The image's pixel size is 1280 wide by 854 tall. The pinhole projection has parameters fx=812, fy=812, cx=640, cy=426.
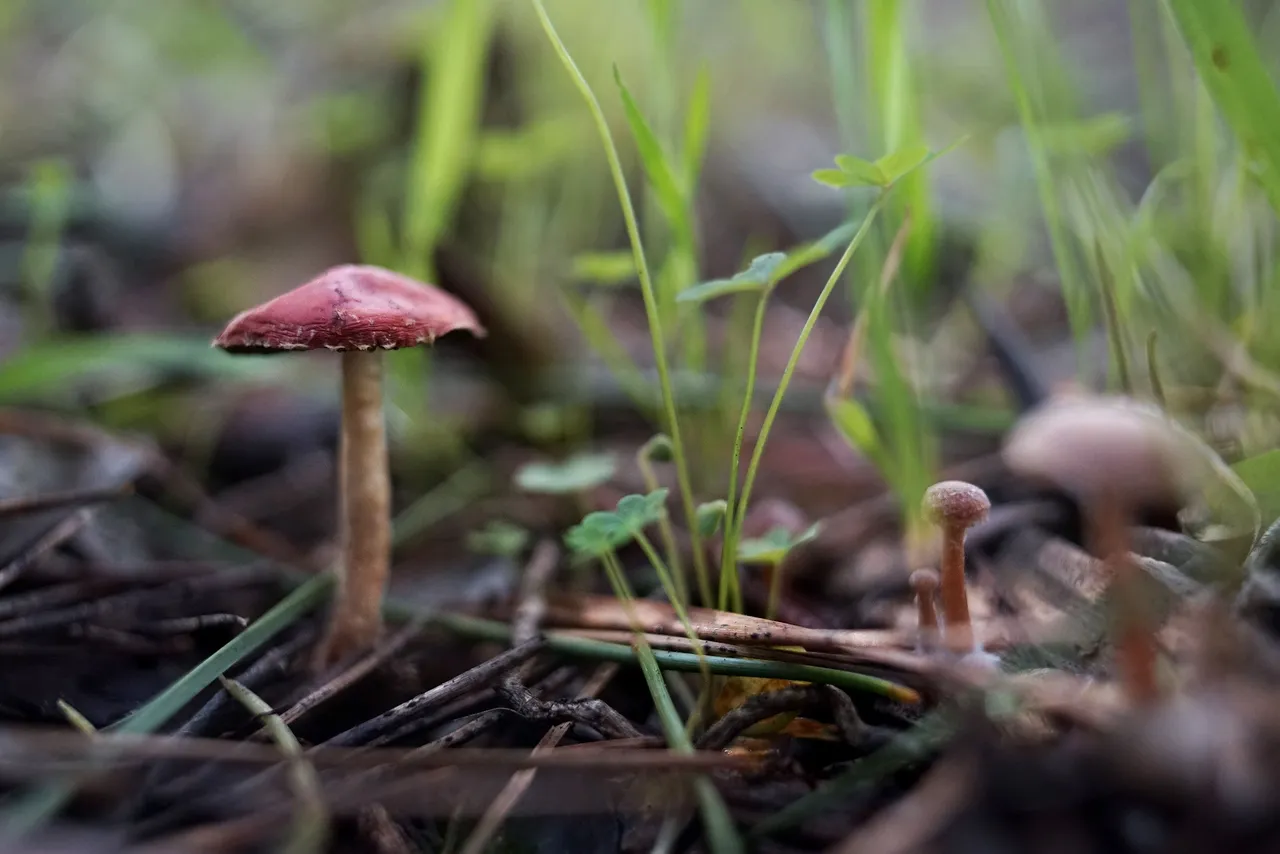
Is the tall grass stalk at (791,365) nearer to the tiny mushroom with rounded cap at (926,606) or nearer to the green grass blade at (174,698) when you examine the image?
the tiny mushroom with rounded cap at (926,606)

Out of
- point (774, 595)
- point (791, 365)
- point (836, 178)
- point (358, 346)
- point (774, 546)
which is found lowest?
point (774, 595)

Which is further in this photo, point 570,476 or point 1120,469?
point 570,476

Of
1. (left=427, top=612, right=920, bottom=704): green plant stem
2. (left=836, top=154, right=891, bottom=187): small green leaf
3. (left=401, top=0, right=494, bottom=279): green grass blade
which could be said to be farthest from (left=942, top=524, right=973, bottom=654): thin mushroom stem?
(left=401, top=0, right=494, bottom=279): green grass blade

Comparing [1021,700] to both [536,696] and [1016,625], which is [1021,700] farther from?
[536,696]

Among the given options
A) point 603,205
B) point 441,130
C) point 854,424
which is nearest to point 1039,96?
point 854,424

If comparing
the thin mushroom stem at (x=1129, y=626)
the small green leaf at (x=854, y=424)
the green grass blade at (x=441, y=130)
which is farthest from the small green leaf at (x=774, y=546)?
the green grass blade at (x=441, y=130)

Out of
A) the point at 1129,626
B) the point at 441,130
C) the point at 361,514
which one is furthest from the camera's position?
the point at 441,130

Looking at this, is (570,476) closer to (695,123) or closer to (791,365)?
(791,365)

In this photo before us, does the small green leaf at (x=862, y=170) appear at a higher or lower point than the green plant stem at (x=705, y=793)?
higher
